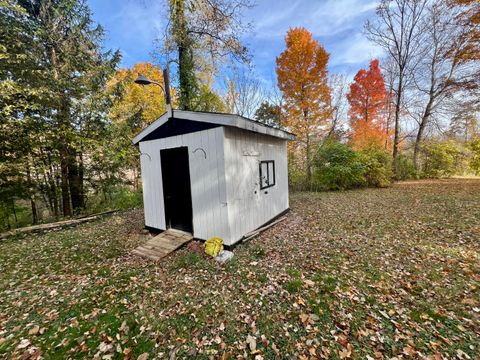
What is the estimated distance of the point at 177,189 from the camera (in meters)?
4.73

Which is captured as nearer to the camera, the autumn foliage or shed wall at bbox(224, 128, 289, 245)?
shed wall at bbox(224, 128, 289, 245)

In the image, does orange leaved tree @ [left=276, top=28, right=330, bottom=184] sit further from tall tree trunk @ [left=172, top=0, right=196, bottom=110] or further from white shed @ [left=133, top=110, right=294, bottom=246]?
white shed @ [left=133, top=110, right=294, bottom=246]

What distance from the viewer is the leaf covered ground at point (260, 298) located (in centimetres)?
201

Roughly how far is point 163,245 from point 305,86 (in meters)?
11.7

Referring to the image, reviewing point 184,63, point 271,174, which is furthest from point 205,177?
point 184,63

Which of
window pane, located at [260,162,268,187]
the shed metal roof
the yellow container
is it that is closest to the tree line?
the shed metal roof

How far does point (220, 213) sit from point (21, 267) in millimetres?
4097

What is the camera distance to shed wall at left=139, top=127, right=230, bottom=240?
3.88m

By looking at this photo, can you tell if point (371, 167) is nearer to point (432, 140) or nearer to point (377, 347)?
point (432, 140)

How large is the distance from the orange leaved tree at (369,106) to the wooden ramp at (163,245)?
1393 cm

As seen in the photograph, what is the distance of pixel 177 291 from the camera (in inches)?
115

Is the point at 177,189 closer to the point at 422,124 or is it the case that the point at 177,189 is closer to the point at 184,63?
the point at 184,63

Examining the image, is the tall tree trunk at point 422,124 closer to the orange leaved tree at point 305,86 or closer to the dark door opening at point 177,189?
the orange leaved tree at point 305,86

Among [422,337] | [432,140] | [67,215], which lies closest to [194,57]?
[67,215]
